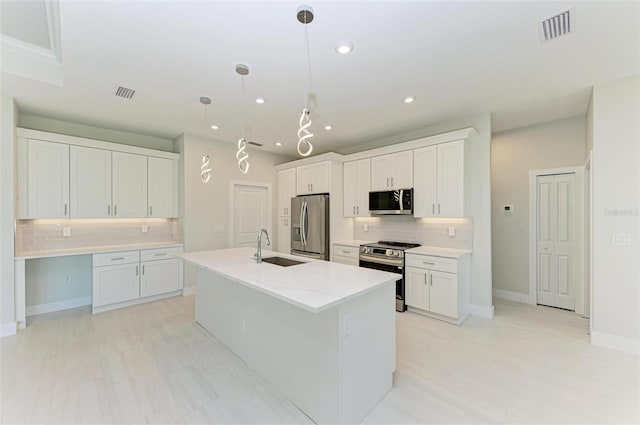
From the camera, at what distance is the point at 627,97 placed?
276 centimetres

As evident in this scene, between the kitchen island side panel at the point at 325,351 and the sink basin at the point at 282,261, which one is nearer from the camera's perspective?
the kitchen island side panel at the point at 325,351

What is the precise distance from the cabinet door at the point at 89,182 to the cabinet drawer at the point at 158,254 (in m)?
0.80

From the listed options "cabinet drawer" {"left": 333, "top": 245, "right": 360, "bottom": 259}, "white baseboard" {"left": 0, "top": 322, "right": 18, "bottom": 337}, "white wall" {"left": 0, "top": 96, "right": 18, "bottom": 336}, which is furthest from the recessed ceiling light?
"white baseboard" {"left": 0, "top": 322, "right": 18, "bottom": 337}

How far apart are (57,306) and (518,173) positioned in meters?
7.39

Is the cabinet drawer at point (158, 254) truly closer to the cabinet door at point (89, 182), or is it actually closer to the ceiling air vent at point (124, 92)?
the cabinet door at point (89, 182)

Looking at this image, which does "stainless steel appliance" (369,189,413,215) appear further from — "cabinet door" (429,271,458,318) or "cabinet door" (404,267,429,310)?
"cabinet door" (429,271,458,318)

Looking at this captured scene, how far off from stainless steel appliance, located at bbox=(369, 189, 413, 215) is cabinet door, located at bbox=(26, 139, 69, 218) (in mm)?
4567

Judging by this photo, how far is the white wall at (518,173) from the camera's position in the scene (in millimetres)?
3936

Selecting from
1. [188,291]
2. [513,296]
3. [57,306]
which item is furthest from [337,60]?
[57,306]

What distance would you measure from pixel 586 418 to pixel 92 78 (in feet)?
16.7

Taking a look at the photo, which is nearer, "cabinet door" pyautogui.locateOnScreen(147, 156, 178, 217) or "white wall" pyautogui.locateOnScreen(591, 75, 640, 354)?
"white wall" pyautogui.locateOnScreen(591, 75, 640, 354)

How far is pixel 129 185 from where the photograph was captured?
14.3 feet

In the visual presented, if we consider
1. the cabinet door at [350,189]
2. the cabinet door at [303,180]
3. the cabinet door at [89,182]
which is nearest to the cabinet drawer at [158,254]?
the cabinet door at [89,182]

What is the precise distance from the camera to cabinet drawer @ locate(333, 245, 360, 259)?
4488mm
